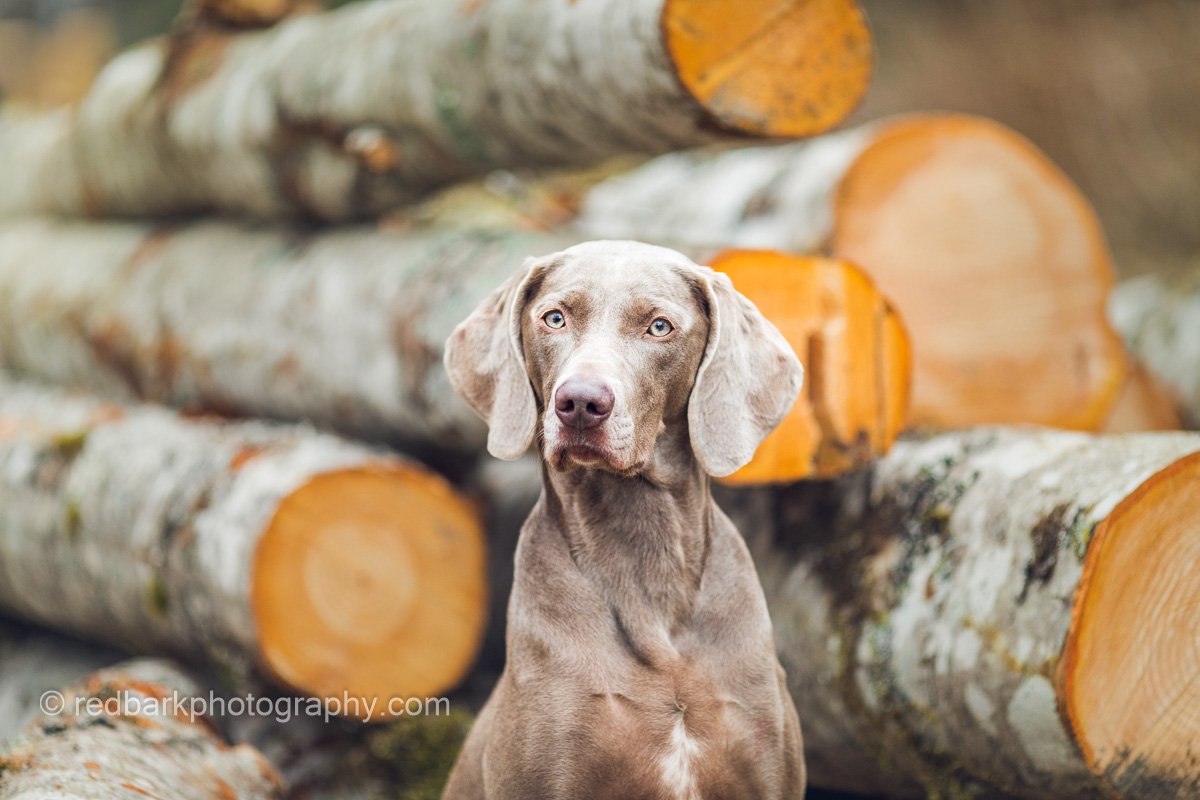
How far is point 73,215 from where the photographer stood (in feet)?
21.8

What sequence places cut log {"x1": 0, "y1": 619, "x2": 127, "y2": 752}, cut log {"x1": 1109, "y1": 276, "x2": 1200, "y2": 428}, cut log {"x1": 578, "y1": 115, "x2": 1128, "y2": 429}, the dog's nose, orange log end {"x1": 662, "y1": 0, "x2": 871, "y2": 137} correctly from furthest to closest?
cut log {"x1": 1109, "y1": 276, "x2": 1200, "y2": 428}
cut log {"x1": 0, "y1": 619, "x2": 127, "y2": 752}
cut log {"x1": 578, "y1": 115, "x2": 1128, "y2": 429}
orange log end {"x1": 662, "y1": 0, "x2": 871, "y2": 137}
the dog's nose

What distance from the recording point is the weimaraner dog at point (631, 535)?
2674 mm

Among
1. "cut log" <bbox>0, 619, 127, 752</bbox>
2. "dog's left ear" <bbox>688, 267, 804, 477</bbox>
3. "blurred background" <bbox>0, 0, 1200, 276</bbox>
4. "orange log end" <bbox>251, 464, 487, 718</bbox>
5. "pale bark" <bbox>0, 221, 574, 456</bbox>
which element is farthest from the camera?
"blurred background" <bbox>0, 0, 1200, 276</bbox>

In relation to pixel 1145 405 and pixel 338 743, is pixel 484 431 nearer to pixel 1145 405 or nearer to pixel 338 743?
pixel 338 743

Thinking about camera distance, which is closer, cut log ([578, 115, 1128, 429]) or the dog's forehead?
the dog's forehead

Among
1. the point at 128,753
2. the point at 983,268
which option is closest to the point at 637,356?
the point at 128,753

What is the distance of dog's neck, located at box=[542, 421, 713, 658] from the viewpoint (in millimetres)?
2846

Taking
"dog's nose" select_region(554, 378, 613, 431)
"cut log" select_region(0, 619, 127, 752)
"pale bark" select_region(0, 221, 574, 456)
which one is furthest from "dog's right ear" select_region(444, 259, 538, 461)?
"cut log" select_region(0, 619, 127, 752)

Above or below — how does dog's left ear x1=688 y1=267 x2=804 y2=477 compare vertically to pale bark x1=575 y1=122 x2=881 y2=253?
above

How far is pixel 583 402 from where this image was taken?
2543mm

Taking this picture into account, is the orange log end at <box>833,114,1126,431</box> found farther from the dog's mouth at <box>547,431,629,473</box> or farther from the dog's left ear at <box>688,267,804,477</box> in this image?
the dog's mouth at <box>547,431,629,473</box>

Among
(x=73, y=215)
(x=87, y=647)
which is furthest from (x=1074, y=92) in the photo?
(x=87, y=647)

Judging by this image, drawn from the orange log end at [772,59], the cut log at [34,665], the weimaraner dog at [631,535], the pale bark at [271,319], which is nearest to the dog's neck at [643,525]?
the weimaraner dog at [631,535]

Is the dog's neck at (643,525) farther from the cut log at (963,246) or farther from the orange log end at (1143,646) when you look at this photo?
the cut log at (963,246)
